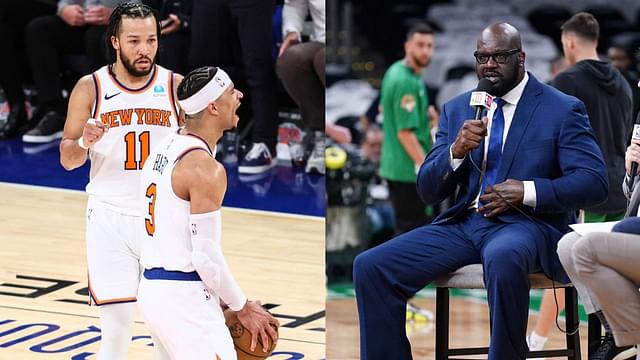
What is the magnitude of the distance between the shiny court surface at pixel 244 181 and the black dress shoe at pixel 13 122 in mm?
295

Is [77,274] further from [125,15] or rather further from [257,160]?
[125,15]

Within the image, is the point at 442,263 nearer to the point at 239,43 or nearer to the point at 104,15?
the point at 239,43

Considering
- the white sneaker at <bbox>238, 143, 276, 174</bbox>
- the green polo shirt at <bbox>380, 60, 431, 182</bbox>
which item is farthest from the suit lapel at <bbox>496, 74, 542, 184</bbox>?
the white sneaker at <bbox>238, 143, 276, 174</bbox>

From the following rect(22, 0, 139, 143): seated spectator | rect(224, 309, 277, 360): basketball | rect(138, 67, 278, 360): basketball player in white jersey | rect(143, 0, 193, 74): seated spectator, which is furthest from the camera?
Answer: rect(22, 0, 139, 143): seated spectator

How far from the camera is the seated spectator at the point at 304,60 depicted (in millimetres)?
9812

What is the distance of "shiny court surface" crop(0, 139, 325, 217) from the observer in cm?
956

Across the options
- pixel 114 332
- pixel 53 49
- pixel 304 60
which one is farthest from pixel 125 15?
pixel 53 49

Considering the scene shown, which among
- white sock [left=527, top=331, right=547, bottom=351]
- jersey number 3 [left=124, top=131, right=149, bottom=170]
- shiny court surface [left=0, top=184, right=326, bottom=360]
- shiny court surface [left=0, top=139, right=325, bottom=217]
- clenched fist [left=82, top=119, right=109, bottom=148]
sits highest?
clenched fist [left=82, top=119, right=109, bottom=148]

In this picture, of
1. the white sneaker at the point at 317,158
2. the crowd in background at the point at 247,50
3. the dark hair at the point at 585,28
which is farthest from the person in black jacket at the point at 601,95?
the white sneaker at the point at 317,158

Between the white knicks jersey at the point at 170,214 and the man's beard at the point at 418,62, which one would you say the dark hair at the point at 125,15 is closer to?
the white knicks jersey at the point at 170,214

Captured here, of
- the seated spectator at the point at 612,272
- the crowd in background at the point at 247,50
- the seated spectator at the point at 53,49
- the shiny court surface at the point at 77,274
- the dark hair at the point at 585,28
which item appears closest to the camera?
the seated spectator at the point at 612,272

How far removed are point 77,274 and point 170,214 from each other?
3618 millimetres

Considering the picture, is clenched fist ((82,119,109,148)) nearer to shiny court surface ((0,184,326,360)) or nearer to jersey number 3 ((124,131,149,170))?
jersey number 3 ((124,131,149,170))

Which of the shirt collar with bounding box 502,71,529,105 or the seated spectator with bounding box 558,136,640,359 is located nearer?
the seated spectator with bounding box 558,136,640,359
